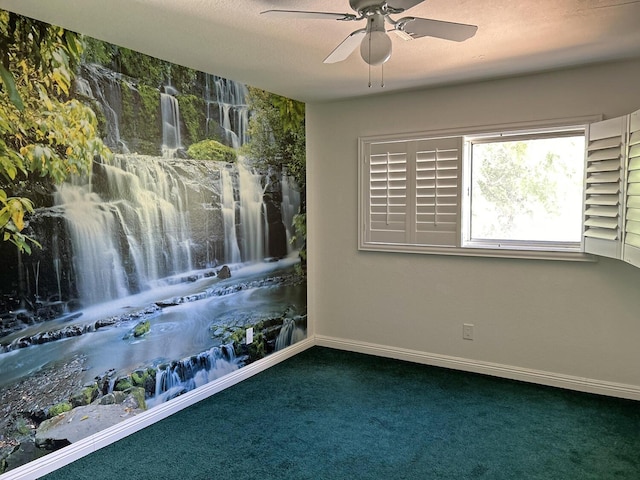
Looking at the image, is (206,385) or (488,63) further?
(206,385)

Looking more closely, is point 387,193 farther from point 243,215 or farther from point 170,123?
point 170,123

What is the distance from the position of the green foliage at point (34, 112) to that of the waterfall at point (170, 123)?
0.56 m

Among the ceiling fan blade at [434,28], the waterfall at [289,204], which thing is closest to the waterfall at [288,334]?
the waterfall at [289,204]

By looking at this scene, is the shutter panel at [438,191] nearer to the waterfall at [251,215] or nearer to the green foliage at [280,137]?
the green foliage at [280,137]

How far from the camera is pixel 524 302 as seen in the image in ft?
11.7

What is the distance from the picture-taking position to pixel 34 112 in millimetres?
2422

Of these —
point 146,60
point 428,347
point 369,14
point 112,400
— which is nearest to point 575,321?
point 428,347

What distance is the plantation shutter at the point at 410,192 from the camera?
3.78 m

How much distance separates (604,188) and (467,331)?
1.44m

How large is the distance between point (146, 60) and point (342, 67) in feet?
4.09

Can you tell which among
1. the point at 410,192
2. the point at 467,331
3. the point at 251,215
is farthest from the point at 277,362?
the point at 410,192

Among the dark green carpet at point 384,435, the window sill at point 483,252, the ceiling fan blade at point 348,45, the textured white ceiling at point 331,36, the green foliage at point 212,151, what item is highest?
the textured white ceiling at point 331,36

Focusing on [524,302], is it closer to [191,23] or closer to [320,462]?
[320,462]

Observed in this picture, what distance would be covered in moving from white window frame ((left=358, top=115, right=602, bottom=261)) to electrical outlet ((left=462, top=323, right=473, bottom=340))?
1.87 feet
